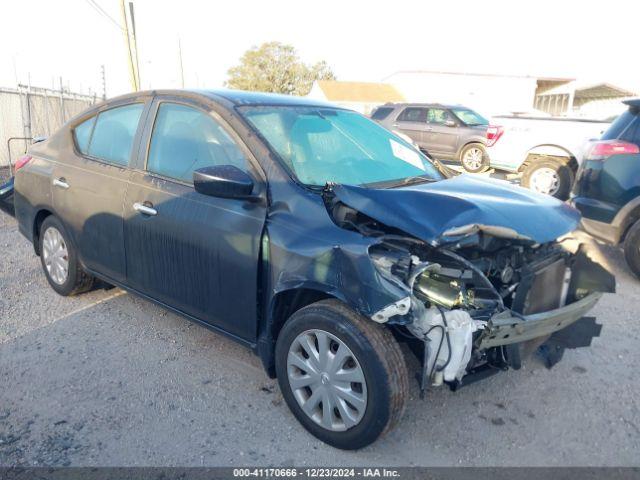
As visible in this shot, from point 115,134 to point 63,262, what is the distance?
1.30 meters

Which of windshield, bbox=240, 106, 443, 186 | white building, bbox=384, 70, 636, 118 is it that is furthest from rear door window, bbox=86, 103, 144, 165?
white building, bbox=384, 70, 636, 118

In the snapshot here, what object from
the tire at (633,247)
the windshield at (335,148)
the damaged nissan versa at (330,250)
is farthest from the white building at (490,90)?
the damaged nissan versa at (330,250)

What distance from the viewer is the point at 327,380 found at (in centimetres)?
281

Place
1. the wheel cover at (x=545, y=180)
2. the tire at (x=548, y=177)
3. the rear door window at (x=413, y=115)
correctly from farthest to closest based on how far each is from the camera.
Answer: the rear door window at (x=413, y=115) < the wheel cover at (x=545, y=180) < the tire at (x=548, y=177)

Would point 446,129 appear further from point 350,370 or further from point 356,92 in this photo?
point 356,92

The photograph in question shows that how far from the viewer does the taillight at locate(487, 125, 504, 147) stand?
10523mm

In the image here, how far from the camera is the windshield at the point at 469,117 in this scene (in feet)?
44.9

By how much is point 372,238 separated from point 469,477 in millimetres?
1285

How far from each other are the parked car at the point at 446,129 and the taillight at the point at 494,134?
245cm

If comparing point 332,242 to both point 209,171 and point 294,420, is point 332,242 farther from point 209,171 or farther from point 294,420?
point 294,420

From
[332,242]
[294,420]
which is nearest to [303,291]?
[332,242]

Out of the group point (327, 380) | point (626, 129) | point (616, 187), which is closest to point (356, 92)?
point (626, 129)

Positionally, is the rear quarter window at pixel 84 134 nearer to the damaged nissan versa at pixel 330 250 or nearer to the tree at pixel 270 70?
the damaged nissan versa at pixel 330 250

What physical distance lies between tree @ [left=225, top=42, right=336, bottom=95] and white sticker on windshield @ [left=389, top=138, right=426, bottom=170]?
56.8 meters
